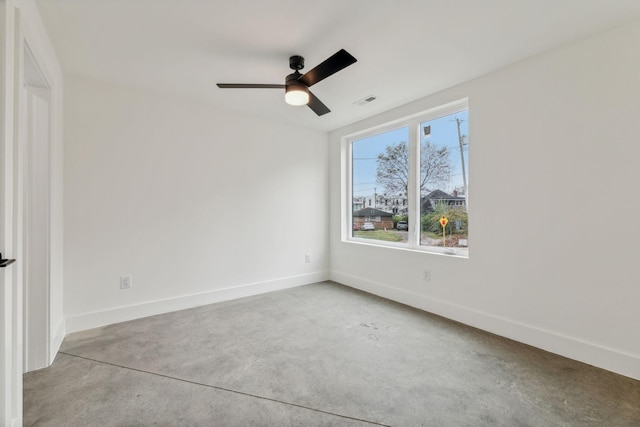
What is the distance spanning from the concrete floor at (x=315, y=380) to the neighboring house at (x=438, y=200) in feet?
4.20

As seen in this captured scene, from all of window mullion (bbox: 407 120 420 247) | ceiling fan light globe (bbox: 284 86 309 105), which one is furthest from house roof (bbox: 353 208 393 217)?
ceiling fan light globe (bbox: 284 86 309 105)

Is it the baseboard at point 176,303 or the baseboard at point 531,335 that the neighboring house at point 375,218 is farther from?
the baseboard at point 176,303

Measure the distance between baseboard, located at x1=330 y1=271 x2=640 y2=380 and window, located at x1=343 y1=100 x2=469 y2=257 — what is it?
0.60m

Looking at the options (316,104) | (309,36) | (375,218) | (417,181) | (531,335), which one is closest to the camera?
(309,36)

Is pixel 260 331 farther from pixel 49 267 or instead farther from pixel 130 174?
pixel 130 174

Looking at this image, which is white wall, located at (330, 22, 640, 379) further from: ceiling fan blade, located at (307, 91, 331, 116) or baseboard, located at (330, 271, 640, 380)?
ceiling fan blade, located at (307, 91, 331, 116)

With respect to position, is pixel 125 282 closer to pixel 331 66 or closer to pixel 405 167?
pixel 331 66

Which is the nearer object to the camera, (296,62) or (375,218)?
(296,62)

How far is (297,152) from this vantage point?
429 centimetres

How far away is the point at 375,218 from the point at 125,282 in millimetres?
3138

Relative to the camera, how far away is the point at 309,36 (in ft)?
6.97

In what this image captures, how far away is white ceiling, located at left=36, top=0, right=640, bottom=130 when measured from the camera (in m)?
1.83

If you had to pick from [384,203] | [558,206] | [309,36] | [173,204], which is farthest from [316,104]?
[558,206]

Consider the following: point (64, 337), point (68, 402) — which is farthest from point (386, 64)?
point (64, 337)
